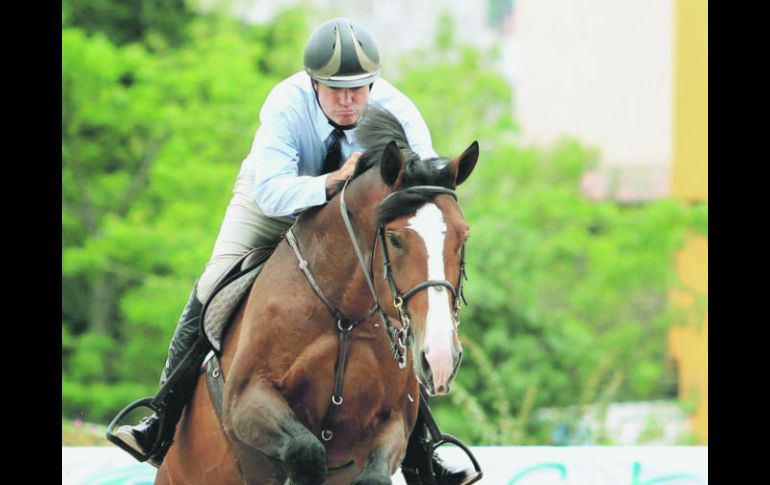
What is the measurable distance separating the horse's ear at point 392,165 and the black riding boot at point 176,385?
Result: 1.43 metres

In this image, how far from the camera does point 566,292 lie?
17312 mm

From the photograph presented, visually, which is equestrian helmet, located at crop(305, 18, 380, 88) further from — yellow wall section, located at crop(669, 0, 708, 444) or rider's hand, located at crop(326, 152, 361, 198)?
yellow wall section, located at crop(669, 0, 708, 444)

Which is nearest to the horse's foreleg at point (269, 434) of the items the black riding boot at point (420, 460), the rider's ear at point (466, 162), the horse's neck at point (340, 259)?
the horse's neck at point (340, 259)

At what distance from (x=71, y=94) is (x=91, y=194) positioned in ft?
5.95

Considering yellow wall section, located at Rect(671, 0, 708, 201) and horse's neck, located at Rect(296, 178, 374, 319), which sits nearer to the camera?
horse's neck, located at Rect(296, 178, 374, 319)

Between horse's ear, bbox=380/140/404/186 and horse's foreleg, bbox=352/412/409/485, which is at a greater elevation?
horse's ear, bbox=380/140/404/186

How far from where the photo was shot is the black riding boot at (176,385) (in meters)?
5.45

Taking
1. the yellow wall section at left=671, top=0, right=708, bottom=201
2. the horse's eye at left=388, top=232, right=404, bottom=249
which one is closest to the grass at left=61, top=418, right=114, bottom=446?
the horse's eye at left=388, top=232, right=404, bottom=249

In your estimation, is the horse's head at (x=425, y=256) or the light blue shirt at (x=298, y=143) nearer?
the horse's head at (x=425, y=256)

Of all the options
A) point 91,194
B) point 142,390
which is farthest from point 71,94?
point 142,390

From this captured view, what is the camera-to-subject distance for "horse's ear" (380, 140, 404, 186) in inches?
176

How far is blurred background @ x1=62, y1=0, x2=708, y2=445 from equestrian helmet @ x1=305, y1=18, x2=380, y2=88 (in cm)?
895

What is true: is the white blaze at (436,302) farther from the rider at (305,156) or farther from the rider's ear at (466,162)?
the rider at (305,156)
